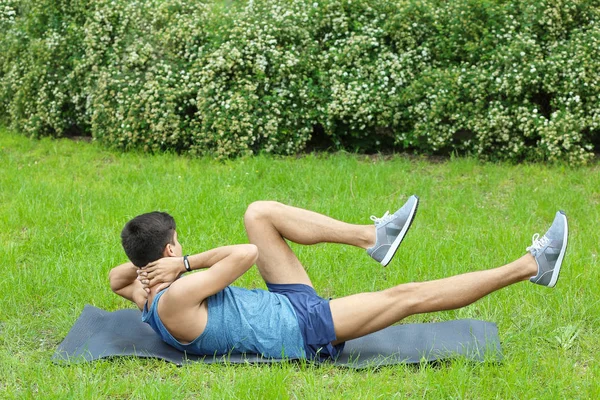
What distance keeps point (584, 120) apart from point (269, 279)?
4.47 meters

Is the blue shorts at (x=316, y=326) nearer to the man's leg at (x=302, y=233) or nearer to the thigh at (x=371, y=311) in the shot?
the thigh at (x=371, y=311)

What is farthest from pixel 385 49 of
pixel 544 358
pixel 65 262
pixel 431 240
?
pixel 544 358

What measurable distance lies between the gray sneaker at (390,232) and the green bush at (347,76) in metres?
3.70

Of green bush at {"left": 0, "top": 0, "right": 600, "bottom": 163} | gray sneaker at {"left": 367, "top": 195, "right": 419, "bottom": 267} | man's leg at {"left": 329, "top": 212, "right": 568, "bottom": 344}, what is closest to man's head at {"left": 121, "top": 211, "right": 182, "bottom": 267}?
man's leg at {"left": 329, "top": 212, "right": 568, "bottom": 344}

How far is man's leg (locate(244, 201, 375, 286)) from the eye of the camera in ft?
14.4

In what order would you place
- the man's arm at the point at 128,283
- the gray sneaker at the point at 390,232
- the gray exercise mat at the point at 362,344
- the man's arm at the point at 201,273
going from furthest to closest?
the man's arm at the point at 128,283, the gray sneaker at the point at 390,232, the gray exercise mat at the point at 362,344, the man's arm at the point at 201,273

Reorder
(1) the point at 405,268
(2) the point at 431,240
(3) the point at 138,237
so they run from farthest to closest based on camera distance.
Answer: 1. (2) the point at 431,240
2. (1) the point at 405,268
3. (3) the point at 138,237

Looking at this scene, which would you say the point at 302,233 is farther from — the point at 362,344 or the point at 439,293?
the point at 439,293

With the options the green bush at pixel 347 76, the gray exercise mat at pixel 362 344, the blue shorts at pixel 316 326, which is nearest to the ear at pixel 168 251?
the gray exercise mat at pixel 362 344

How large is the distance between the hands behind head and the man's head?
0.15 ft

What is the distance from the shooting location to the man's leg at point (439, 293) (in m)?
4.00

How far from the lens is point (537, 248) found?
4082 millimetres

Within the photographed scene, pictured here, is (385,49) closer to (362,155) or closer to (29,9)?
(362,155)

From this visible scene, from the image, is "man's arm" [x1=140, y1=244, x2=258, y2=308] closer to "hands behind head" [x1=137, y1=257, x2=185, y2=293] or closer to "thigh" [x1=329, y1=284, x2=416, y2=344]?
"hands behind head" [x1=137, y1=257, x2=185, y2=293]
